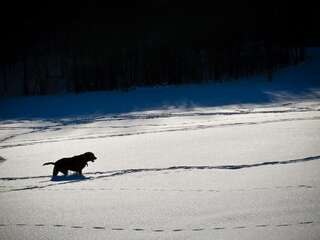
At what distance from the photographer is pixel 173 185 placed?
576 centimetres

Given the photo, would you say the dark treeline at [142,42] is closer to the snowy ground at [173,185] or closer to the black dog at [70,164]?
the snowy ground at [173,185]

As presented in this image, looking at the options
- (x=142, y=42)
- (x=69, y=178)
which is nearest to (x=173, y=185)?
(x=69, y=178)

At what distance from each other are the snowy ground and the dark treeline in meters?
23.7

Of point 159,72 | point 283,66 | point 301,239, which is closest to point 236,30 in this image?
point 283,66

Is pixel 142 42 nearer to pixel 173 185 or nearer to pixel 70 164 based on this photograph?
pixel 70 164

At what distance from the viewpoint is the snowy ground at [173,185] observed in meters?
4.17

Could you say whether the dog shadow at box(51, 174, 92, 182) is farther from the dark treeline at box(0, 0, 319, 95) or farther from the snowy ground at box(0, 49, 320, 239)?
the dark treeline at box(0, 0, 319, 95)

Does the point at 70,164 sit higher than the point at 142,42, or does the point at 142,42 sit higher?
the point at 142,42

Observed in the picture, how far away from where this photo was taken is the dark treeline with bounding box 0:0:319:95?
1410 inches

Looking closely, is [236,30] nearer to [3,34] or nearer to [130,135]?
[3,34]

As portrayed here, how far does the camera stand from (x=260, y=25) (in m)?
37.4

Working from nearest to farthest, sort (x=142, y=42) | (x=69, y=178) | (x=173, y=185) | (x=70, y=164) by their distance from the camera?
1. (x=173, y=185)
2. (x=69, y=178)
3. (x=70, y=164)
4. (x=142, y=42)

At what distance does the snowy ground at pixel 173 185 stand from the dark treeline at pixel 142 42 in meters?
23.7

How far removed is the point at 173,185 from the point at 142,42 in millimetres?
34533
